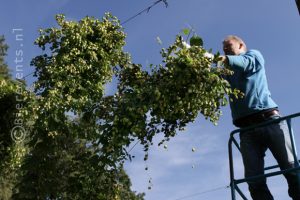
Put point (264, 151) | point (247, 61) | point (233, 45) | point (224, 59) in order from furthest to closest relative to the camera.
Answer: point (233, 45), point (224, 59), point (247, 61), point (264, 151)

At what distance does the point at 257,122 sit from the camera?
4.95 m

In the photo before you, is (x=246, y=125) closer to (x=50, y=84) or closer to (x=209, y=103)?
(x=209, y=103)

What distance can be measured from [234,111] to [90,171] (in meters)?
3.24

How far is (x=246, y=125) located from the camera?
16.5 ft

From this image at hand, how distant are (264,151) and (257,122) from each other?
12.9 inches

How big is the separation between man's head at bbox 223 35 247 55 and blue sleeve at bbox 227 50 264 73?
0.27m

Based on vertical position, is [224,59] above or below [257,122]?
above

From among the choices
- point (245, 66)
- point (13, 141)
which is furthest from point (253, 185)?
point (13, 141)

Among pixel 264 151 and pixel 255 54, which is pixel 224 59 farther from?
pixel 264 151

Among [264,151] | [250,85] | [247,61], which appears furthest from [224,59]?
[264,151]

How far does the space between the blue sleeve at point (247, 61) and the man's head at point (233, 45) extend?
0.88 feet

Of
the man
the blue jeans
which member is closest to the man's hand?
the man

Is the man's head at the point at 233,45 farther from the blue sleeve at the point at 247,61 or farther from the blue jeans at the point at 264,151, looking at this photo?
the blue jeans at the point at 264,151

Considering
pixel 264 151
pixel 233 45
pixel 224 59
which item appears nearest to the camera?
pixel 264 151
